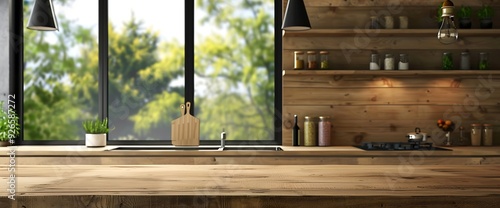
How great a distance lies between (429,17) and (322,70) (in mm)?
993

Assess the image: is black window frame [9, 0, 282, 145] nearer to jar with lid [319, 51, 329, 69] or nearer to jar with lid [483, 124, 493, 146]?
jar with lid [319, 51, 329, 69]

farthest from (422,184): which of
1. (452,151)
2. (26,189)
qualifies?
(452,151)

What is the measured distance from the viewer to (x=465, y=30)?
4.42 m

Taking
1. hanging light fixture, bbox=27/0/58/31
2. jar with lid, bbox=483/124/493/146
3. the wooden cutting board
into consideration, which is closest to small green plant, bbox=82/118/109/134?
the wooden cutting board

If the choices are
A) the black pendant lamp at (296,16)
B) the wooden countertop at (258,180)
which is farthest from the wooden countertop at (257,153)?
the wooden countertop at (258,180)

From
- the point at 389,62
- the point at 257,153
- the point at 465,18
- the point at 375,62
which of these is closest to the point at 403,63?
the point at 389,62

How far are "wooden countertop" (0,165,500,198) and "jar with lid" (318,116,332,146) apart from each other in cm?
224

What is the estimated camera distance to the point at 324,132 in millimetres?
4500

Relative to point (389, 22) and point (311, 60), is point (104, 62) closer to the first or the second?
point (311, 60)

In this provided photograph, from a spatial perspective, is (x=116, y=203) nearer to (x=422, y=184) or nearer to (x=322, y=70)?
(x=422, y=184)

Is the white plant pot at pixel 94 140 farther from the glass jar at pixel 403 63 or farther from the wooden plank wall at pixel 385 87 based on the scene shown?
the glass jar at pixel 403 63

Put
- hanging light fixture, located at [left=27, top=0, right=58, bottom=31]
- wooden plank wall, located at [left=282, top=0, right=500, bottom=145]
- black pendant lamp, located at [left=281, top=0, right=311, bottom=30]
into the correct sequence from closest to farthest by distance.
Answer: hanging light fixture, located at [left=27, top=0, right=58, bottom=31], black pendant lamp, located at [left=281, top=0, right=311, bottom=30], wooden plank wall, located at [left=282, top=0, right=500, bottom=145]

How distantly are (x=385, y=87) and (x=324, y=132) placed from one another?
25.4 inches

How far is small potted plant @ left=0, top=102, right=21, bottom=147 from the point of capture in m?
4.37
